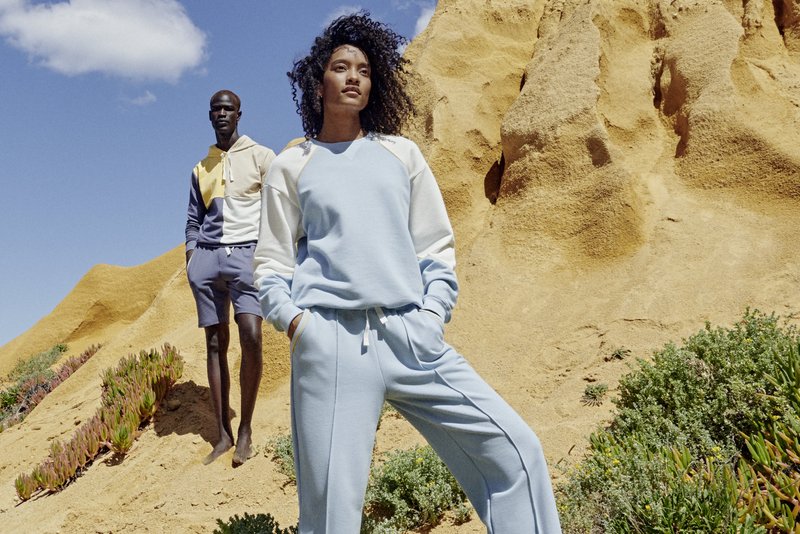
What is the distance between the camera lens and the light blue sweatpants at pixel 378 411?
223 cm

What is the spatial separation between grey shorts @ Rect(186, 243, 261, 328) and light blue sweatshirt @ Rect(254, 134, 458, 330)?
2430 millimetres

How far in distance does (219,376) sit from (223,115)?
1.93 m

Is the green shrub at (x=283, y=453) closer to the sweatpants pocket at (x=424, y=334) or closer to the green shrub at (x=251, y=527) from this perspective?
the green shrub at (x=251, y=527)

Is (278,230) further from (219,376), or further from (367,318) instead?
(219,376)

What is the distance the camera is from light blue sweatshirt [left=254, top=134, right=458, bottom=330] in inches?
92.8

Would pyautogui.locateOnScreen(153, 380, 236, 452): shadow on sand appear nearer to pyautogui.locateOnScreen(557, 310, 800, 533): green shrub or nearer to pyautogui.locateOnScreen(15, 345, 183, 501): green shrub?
pyautogui.locateOnScreen(15, 345, 183, 501): green shrub

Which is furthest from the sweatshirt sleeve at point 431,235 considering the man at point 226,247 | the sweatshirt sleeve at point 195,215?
the sweatshirt sleeve at point 195,215

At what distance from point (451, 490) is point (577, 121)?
4434 millimetres

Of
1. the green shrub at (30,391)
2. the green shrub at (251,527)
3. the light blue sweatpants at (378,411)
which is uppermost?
the light blue sweatpants at (378,411)

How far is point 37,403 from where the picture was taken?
28.8ft

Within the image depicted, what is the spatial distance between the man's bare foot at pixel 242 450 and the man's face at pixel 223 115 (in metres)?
2.21

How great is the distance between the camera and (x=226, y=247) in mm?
5055

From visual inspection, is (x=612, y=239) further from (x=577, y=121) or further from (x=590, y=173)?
(x=577, y=121)

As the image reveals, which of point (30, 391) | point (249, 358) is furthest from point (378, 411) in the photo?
point (30, 391)
